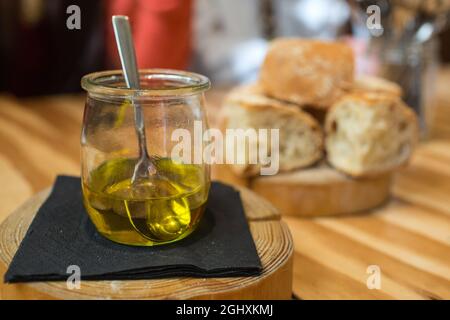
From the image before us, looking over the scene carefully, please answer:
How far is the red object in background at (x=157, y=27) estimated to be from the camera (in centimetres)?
145

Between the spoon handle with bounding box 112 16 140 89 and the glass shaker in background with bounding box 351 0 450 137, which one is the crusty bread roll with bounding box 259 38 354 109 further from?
the spoon handle with bounding box 112 16 140 89

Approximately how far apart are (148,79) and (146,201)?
0.18m

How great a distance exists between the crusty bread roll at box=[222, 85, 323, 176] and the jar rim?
266 millimetres

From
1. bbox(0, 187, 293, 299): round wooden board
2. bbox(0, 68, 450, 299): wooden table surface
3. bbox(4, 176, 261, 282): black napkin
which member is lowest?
bbox(0, 68, 450, 299): wooden table surface

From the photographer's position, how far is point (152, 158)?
65cm

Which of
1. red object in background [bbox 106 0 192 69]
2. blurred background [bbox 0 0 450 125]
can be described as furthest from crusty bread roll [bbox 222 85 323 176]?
red object in background [bbox 106 0 192 69]

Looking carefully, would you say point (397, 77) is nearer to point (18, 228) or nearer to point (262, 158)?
point (262, 158)

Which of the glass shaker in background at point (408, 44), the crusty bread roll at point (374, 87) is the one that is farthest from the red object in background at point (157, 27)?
the crusty bread roll at point (374, 87)

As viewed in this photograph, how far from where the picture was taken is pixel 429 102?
1365mm

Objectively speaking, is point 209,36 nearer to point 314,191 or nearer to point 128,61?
point 314,191

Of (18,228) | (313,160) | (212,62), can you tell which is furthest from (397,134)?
(212,62)

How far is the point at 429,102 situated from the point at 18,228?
3.42ft

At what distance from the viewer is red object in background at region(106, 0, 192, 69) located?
1446mm

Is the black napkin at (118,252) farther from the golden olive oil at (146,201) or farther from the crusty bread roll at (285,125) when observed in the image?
the crusty bread roll at (285,125)
